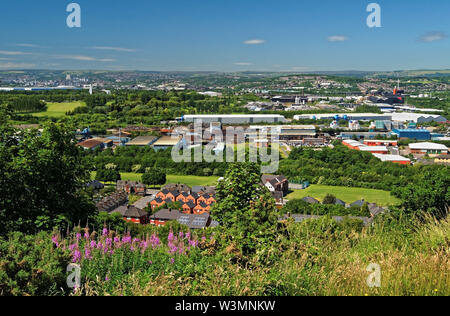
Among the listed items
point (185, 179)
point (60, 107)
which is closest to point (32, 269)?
point (185, 179)

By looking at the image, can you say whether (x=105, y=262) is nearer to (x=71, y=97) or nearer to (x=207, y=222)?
(x=207, y=222)

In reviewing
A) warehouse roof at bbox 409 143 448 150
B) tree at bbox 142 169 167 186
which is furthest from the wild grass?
warehouse roof at bbox 409 143 448 150

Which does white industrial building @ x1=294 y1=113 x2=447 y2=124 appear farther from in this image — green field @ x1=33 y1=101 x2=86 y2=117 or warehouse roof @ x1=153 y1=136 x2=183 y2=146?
green field @ x1=33 y1=101 x2=86 y2=117

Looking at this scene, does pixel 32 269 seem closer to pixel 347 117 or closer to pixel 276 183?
pixel 276 183

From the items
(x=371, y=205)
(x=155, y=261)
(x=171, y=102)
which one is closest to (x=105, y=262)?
(x=155, y=261)
